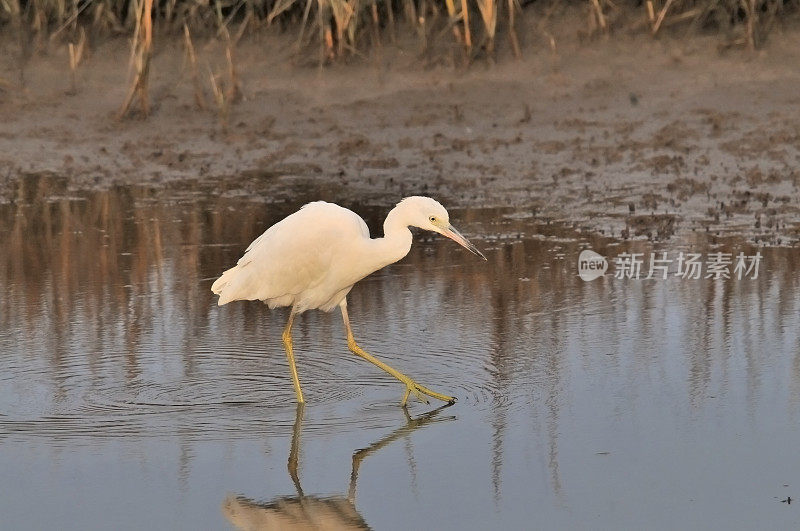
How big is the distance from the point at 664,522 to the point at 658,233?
436 centimetres

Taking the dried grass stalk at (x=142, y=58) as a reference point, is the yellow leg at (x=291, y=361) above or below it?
below

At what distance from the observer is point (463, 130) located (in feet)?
39.3

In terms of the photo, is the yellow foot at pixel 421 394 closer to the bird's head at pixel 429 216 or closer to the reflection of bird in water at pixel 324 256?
the reflection of bird in water at pixel 324 256

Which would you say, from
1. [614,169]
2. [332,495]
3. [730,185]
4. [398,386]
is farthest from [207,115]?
[332,495]

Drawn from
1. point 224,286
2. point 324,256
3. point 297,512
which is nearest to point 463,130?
point 224,286

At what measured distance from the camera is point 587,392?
6023 mm

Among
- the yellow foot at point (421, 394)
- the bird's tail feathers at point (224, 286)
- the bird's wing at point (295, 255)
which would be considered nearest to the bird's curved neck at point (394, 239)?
the bird's wing at point (295, 255)

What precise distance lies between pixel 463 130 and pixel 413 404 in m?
6.13

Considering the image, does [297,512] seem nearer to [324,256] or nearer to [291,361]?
[291,361]

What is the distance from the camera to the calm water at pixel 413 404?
490cm

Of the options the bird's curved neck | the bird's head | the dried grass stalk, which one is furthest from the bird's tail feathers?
the dried grass stalk

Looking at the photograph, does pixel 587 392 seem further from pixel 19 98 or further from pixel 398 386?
pixel 19 98

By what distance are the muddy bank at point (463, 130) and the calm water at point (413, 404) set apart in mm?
1434

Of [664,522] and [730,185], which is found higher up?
[730,185]
